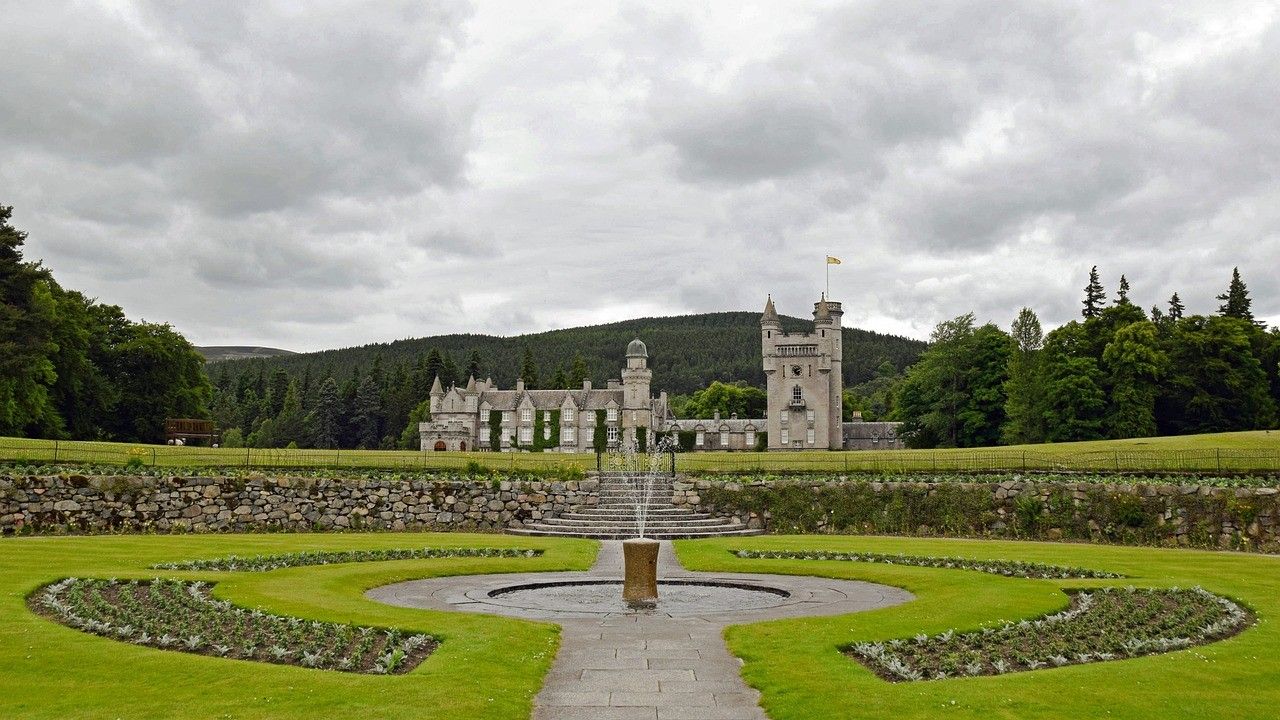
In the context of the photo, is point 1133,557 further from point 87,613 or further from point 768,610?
point 87,613

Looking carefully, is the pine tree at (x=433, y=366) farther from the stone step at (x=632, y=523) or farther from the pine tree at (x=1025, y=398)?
the stone step at (x=632, y=523)

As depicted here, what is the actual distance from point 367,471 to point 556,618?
81.3ft

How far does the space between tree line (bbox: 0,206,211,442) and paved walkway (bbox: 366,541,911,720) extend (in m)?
39.8

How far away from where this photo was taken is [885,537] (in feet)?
100

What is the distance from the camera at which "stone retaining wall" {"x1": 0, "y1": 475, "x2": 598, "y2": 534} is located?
30250 millimetres

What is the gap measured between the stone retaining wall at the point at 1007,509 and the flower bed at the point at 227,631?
21628 millimetres

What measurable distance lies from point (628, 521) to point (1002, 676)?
73.6 ft

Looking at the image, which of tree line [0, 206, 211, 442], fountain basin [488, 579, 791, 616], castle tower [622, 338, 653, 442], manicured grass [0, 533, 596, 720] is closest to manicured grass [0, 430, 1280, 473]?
tree line [0, 206, 211, 442]

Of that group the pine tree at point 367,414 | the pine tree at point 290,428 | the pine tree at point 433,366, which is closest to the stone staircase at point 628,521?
the pine tree at point 433,366

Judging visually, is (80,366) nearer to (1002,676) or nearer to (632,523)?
(632,523)

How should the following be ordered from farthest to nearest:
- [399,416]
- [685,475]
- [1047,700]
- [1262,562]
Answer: [399,416], [685,475], [1262,562], [1047,700]

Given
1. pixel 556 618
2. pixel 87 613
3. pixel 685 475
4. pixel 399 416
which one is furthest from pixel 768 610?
pixel 399 416

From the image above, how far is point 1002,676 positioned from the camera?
1015 cm

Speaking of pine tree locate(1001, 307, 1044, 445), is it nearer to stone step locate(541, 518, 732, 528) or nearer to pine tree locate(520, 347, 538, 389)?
stone step locate(541, 518, 732, 528)
